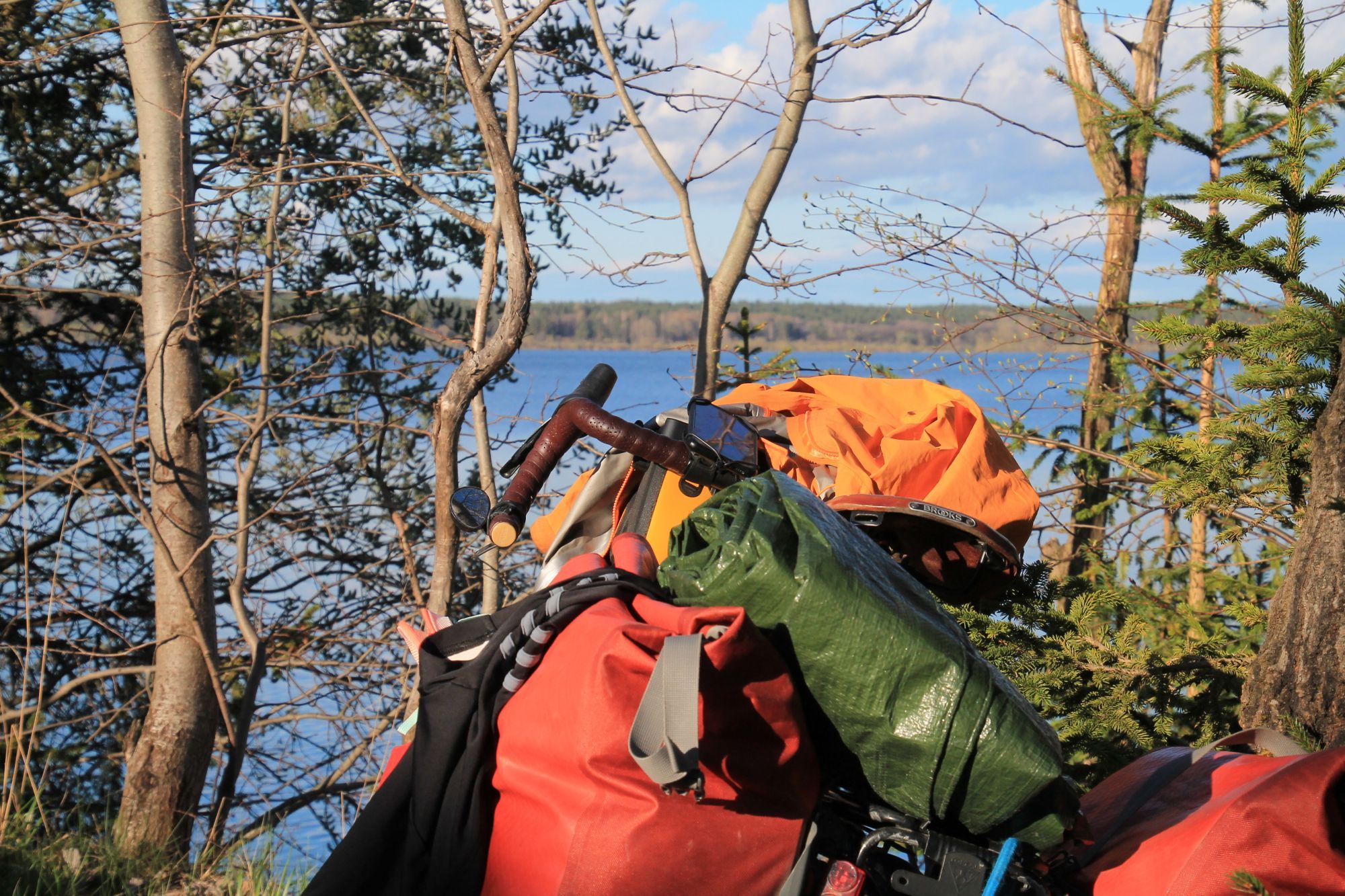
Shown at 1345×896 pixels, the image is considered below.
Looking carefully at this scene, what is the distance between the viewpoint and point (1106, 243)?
6773 mm

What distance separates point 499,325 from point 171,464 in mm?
2420

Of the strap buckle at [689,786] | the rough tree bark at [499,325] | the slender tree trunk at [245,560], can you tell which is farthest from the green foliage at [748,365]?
the strap buckle at [689,786]

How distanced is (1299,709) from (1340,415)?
0.63m

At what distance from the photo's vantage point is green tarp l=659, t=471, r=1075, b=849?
52.4 inches

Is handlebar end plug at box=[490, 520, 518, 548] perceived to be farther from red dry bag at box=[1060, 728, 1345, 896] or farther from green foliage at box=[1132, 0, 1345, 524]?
green foliage at box=[1132, 0, 1345, 524]

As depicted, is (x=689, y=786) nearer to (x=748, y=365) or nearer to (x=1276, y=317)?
(x=1276, y=317)

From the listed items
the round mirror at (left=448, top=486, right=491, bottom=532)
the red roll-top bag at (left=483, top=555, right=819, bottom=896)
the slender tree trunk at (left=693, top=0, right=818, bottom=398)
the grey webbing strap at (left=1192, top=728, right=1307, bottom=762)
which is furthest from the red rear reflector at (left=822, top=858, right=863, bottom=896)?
the slender tree trunk at (left=693, top=0, right=818, bottom=398)

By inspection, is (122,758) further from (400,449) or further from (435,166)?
(435,166)

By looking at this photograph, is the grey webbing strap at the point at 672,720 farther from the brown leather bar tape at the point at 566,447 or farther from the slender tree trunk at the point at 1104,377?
the slender tree trunk at the point at 1104,377

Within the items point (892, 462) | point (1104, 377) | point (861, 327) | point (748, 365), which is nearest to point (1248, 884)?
point (892, 462)

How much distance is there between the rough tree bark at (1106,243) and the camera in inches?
233

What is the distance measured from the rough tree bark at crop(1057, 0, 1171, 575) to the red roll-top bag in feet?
A: 15.0

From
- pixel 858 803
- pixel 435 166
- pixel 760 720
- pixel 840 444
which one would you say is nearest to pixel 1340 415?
pixel 840 444

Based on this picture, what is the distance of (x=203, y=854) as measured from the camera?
3.75 metres
